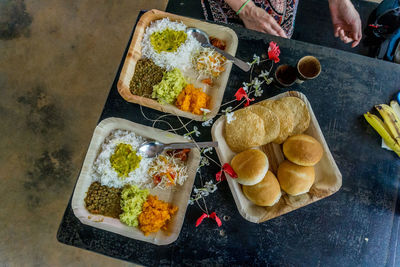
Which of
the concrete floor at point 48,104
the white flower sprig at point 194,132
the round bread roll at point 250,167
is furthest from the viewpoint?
the concrete floor at point 48,104

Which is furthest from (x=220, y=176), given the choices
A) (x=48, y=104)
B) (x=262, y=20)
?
(x=48, y=104)

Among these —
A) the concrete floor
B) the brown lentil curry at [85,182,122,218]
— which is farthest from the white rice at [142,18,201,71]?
the concrete floor

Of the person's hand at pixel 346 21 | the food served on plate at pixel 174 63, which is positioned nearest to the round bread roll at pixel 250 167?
the food served on plate at pixel 174 63

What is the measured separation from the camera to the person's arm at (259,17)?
80.0 inches

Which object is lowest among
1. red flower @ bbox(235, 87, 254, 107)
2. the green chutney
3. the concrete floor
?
the concrete floor

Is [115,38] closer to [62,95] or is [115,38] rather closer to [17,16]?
[62,95]

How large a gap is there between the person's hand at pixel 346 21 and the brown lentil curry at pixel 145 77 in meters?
1.57

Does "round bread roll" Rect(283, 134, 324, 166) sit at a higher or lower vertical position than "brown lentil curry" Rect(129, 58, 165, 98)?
lower

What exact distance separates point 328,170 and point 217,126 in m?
0.76

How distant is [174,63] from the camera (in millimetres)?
1848

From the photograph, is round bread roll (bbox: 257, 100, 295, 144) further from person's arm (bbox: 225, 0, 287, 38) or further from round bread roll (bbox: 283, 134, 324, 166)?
person's arm (bbox: 225, 0, 287, 38)

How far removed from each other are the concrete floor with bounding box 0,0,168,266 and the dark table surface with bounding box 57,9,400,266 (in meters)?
1.32

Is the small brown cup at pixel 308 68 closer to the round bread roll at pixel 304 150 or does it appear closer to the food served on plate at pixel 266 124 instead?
the food served on plate at pixel 266 124

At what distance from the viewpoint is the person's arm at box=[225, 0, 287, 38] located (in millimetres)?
2033
